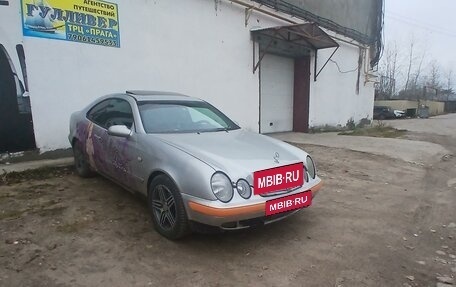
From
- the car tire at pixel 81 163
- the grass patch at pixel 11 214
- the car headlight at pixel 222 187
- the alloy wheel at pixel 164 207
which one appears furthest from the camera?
the car tire at pixel 81 163

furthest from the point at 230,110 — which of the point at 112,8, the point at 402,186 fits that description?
the point at 402,186

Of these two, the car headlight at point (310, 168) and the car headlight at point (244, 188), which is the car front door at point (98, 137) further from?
the car headlight at point (310, 168)

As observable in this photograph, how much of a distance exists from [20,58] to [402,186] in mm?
6847

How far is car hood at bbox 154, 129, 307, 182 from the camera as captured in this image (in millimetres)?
3051

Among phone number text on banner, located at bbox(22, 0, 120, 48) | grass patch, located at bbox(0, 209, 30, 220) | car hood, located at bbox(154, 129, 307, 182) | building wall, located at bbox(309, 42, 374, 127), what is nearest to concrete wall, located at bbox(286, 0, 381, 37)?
building wall, located at bbox(309, 42, 374, 127)

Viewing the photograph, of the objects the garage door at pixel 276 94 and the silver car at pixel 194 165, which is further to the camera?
the garage door at pixel 276 94

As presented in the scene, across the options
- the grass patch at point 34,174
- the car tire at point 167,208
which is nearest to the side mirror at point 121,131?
the car tire at point 167,208

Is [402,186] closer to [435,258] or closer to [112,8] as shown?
[435,258]

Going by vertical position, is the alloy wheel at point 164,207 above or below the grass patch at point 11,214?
above

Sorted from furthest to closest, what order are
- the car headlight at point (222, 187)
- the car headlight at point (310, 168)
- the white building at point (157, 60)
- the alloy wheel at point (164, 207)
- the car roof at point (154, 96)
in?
the white building at point (157, 60) → the car roof at point (154, 96) → the car headlight at point (310, 168) → the alloy wheel at point (164, 207) → the car headlight at point (222, 187)

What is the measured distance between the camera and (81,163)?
5316mm

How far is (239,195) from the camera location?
9.67 ft

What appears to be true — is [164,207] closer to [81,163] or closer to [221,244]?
[221,244]

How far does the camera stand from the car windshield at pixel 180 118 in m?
3.91
